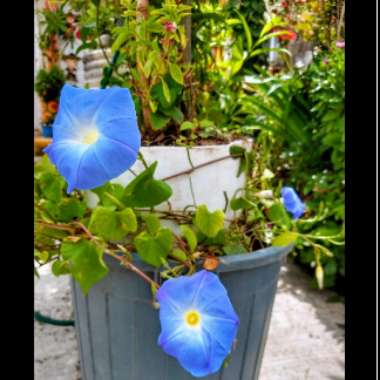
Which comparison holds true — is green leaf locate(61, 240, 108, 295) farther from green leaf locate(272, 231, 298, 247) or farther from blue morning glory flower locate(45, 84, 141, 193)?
green leaf locate(272, 231, 298, 247)

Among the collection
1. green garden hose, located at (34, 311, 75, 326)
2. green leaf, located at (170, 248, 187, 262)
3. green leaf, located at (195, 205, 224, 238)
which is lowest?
green garden hose, located at (34, 311, 75, 326)

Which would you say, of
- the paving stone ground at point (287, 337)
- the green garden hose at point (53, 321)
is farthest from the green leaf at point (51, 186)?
the green garden hose at point (53, 321)

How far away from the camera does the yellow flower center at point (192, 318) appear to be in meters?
0.64

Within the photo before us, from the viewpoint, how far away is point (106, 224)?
0.69 metres

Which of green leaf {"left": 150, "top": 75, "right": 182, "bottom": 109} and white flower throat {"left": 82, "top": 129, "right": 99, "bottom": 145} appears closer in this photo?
white flower throat {"left": 82, "top": 129, "right": 99, "bottom": 145}

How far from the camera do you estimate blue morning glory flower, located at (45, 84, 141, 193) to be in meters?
0.55

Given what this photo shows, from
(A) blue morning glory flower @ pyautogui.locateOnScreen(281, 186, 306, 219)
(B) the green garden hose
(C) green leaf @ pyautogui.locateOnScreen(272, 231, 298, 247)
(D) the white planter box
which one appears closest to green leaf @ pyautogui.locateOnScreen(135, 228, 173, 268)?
(D) the white planter box

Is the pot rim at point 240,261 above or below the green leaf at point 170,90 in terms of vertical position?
below

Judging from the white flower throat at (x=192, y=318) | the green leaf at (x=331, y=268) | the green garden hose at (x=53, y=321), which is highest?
the white flower throat at (x=192, y=318)

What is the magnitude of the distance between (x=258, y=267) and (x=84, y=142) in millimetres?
392

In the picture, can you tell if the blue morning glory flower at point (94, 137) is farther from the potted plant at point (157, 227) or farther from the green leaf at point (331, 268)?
the green leaf at point (331, 268)

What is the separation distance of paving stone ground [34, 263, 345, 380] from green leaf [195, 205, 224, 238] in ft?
2.72
